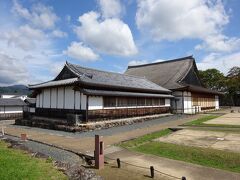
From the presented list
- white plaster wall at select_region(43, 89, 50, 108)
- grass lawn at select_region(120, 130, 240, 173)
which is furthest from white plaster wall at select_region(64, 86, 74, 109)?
grass lawn at select_region(120, 130, 240, 173)

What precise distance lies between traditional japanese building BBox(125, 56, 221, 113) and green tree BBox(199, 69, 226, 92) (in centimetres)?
1318

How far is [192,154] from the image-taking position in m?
10.0

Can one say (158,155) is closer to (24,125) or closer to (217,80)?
(24,125)

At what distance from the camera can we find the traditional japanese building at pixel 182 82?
31812 millimetres

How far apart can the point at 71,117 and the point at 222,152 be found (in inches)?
444

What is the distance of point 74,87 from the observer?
19.3 meters

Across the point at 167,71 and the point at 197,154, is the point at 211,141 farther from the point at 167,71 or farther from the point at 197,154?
the point at 167,71

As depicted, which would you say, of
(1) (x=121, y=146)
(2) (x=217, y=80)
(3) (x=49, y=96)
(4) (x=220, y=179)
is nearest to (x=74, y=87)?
(3) (x=49, y=96)

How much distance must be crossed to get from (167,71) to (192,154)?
3015 cm

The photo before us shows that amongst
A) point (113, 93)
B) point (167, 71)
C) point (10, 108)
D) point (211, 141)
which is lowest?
point (211, 141)

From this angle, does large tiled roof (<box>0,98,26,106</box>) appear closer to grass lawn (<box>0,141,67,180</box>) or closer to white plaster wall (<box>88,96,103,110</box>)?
white plaster wall (<box>88,96,103,110</box>)

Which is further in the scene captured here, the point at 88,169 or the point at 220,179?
the point at 88,169

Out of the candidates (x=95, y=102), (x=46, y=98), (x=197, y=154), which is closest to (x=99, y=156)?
(x=197, y=154)

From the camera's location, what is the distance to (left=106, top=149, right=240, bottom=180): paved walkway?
7.43m
